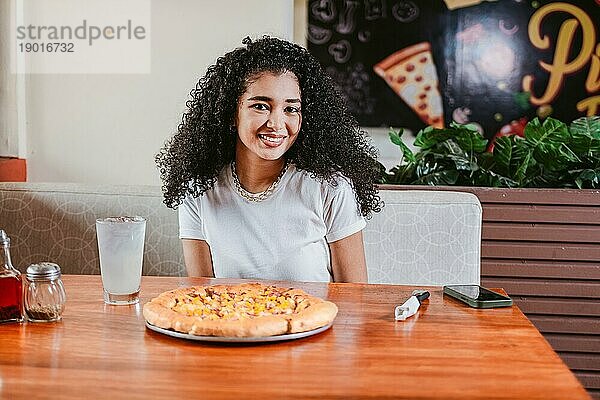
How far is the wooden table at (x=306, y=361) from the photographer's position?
1044mm

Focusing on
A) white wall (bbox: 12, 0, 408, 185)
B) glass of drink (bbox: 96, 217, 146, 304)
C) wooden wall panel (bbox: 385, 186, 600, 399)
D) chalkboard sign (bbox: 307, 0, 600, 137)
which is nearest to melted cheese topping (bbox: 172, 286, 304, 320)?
glass of drink (bbox: 96, 217, 146, 304)

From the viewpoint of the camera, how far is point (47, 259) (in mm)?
2686

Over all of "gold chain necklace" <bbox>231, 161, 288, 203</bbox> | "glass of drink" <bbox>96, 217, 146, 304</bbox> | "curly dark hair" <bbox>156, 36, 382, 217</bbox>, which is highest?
"curly dark hair" <bbox>156, 36, 382, 217</bbox>

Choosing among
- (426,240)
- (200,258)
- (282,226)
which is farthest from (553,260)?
(200,258)

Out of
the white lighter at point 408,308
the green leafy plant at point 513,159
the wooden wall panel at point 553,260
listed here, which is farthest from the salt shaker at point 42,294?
the green leafy plant at point 513,159

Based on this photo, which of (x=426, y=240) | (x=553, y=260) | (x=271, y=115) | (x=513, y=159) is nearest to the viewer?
(x=271, y=115)

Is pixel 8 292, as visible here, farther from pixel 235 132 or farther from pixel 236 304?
pixel 235 132

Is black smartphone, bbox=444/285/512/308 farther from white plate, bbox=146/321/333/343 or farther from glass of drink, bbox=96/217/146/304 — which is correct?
glass of drink, bbox=96/217/146/304

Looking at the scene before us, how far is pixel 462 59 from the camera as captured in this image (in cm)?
420

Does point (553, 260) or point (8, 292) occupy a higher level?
point (8, 292)

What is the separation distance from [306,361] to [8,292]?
1.72ft

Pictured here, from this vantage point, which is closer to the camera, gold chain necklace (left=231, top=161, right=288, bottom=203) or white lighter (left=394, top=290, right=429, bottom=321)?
white lighter (left=394, top=290, right=429, bottom=321)

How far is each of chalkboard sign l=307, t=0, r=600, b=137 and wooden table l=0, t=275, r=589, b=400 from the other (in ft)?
9.21

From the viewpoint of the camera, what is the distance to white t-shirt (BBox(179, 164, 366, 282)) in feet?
6.69
